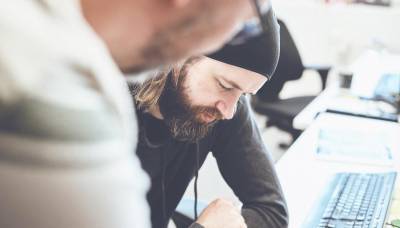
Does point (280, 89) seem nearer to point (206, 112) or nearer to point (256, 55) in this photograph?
point (206, 112)

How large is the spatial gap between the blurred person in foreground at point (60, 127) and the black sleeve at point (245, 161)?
3.18 feet

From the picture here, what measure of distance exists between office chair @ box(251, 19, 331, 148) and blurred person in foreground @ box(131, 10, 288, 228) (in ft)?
4.90

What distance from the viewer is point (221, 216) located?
45.7 inches

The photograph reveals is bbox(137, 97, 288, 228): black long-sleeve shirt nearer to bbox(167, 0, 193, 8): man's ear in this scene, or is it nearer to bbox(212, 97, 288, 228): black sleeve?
bbox(212, 97, 288, 228): black sleeve

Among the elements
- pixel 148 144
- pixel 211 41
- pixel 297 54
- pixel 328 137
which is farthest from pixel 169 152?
pixel 297 54

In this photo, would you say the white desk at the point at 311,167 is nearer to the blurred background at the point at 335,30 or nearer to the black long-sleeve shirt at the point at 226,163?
the black long-sleeve shirt at the point at 226,163

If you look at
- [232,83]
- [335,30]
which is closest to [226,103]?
[232,83]

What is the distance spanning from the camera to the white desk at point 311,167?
128 centimetres

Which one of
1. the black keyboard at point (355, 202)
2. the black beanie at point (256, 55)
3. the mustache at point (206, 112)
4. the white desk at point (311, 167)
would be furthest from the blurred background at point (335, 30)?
the black beanie at point (256, 55)

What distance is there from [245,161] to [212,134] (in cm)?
11

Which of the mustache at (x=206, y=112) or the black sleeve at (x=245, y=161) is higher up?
the mustache at (x=206, y=112)

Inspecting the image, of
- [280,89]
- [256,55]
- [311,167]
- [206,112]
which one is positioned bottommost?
[280,89]

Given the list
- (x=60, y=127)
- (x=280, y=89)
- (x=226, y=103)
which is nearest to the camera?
(x=60, y=127)

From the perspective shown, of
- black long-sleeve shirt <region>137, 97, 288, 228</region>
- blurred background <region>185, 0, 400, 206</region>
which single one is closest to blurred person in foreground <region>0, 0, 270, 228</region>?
black long-sleeve shirt <region>137, 97, 288, 228</region>
